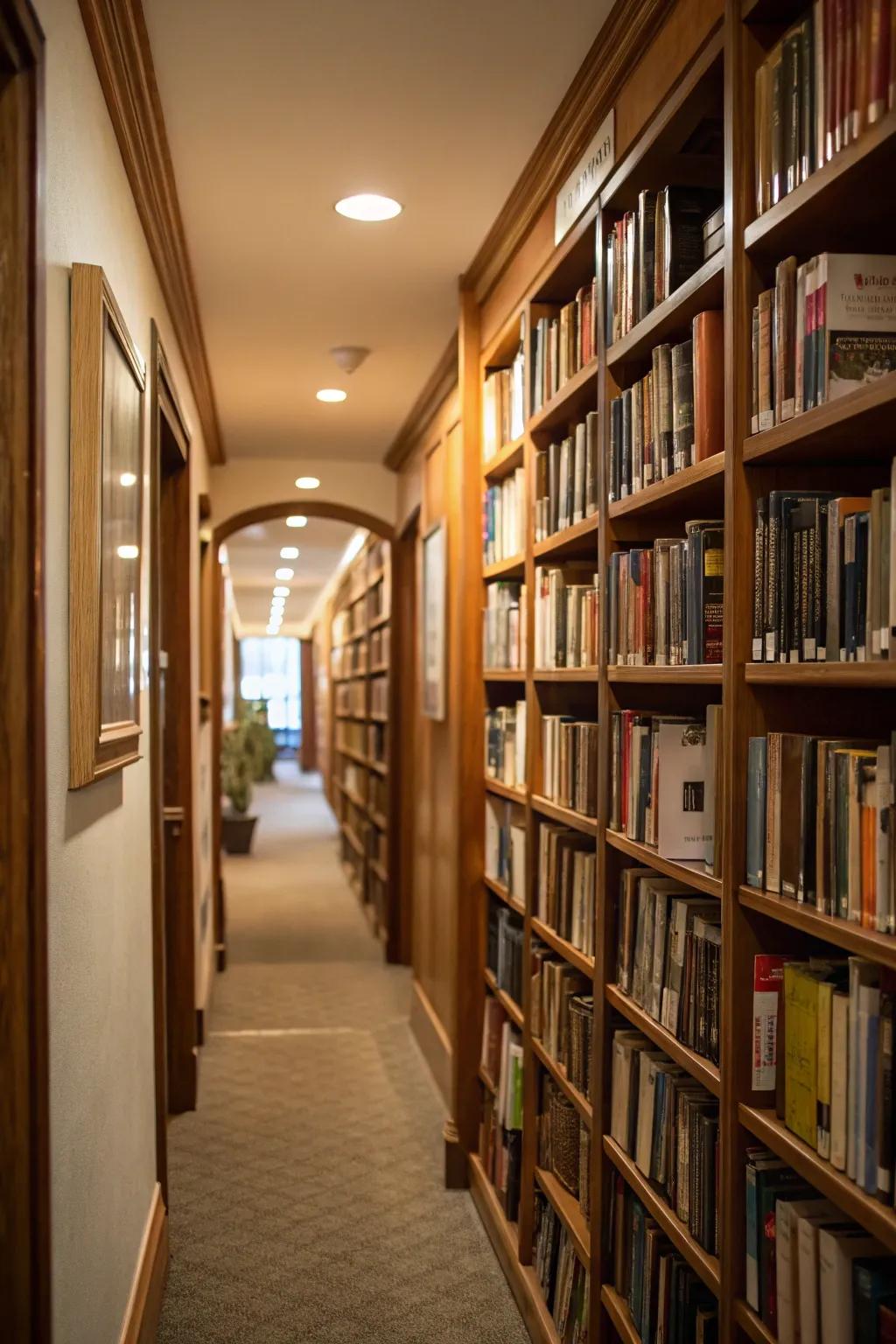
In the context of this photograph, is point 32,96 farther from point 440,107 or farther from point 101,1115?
point 101,1115

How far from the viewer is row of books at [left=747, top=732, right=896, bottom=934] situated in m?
1.27

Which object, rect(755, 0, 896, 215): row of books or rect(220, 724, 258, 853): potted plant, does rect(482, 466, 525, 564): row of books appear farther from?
rect(220, 724, 258, 853): potted plant

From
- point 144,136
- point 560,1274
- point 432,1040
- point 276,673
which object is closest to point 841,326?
point 144,136

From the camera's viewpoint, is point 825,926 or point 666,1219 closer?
point 825,926

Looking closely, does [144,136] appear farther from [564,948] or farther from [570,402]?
[564,948]

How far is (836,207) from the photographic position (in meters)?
1.43

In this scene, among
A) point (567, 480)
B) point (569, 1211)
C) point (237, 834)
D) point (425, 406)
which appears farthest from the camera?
point (237, 834)

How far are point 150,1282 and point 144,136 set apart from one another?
2.42 metres

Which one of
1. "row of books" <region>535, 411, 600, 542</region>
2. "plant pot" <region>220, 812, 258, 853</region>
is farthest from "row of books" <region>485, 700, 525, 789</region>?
"plant pot" <region>220, 812, 258, 853</region>

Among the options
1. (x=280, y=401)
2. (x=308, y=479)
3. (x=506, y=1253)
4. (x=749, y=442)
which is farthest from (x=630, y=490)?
(x=308, y=479)

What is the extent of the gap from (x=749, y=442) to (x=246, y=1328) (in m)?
2.29

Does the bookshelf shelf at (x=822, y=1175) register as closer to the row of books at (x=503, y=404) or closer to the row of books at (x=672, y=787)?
the row of books at (x=672, y=787)

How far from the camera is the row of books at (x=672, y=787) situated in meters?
1.86

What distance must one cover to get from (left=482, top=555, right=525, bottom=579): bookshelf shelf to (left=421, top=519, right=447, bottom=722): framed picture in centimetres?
68
